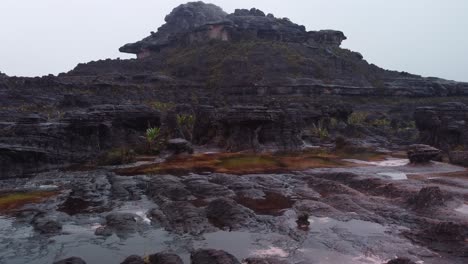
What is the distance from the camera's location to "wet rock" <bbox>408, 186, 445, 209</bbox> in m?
30.8

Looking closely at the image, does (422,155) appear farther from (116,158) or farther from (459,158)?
(116,158)

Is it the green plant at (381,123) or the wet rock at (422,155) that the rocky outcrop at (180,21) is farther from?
the wet rock at (422,155)

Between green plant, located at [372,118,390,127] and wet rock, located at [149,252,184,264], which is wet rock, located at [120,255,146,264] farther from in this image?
green plant, located at [372,118,390,127]

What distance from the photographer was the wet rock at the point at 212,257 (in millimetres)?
20328

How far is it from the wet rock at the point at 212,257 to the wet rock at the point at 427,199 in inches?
624

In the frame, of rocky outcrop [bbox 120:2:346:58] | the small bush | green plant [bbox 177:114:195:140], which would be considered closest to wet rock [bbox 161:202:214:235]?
the small bush

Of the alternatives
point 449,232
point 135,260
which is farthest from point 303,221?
point 135,260

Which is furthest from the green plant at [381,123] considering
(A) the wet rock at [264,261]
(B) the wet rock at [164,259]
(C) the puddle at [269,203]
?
(B) the wet rock at [164,259]

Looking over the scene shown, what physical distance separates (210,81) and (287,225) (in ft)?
306

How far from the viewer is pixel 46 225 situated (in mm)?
27875

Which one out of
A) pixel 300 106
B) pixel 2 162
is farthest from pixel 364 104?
pixel 2 162

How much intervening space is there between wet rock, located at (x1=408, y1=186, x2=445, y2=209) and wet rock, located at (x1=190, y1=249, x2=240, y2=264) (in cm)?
1586

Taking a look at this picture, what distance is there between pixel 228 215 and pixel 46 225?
10981 mm

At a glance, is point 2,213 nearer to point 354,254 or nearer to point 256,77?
point 354,254
